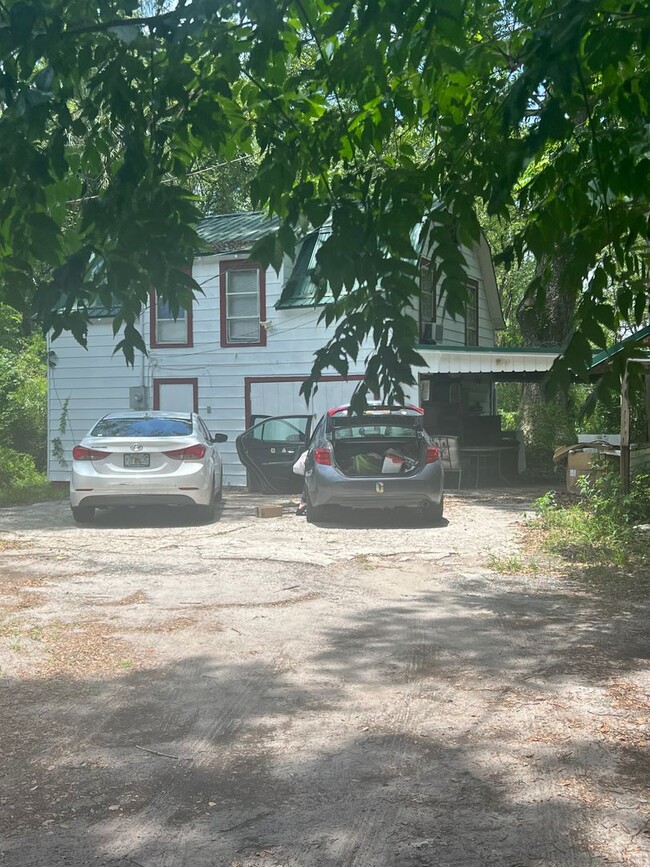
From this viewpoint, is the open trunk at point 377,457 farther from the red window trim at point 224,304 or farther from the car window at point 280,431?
the red window trim at point 224,304

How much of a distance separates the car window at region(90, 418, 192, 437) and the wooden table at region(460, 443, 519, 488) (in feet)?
28.7

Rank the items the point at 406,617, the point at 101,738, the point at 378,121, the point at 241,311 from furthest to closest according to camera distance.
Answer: the point at 241,311 < the point at 406,617 < the point at 378,121 < the point at 101,738

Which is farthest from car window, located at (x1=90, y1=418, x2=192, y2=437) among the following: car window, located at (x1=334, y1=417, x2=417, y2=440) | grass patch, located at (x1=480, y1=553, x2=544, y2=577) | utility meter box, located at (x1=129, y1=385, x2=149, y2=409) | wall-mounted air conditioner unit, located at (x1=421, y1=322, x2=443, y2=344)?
wall-mounted air conditioner unit, located at (x1=421, y1=322, x2=443, y2=344)

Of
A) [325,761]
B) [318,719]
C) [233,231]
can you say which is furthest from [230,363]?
[325,761]

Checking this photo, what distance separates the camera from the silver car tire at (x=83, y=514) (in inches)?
591

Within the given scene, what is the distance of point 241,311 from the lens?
23.4 meters

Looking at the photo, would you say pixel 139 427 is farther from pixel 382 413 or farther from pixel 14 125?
pixel 14 125

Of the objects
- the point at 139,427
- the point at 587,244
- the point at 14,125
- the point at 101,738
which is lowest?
the point at 101,738

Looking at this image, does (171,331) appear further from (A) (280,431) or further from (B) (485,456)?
(B) (485,456)

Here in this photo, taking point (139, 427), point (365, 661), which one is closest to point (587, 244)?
point (365, 661)

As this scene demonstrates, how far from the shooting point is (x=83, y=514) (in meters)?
15.1

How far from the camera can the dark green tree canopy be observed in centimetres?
485

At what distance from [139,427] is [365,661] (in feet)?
30.1

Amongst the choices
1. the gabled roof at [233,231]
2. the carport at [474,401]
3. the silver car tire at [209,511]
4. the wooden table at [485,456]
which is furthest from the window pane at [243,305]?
the silver car tire at [209,511]
